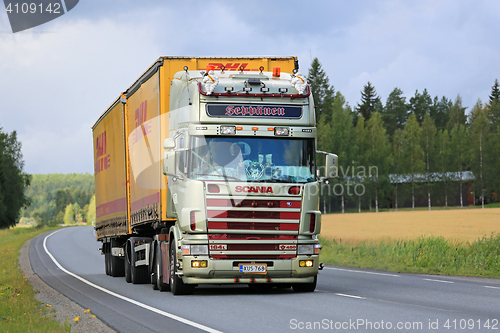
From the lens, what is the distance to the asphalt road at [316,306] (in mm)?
8922

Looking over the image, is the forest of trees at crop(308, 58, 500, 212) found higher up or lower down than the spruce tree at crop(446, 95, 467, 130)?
lower down

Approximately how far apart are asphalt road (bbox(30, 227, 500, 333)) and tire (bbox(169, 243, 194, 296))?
28 cm

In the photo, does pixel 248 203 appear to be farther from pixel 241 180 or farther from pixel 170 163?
pixel 170 163

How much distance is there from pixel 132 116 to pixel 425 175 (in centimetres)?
8003

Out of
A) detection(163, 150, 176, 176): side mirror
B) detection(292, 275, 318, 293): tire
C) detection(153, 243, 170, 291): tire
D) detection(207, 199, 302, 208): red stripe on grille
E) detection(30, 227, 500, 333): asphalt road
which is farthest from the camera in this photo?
detection(153, 243, 170, 291): tire

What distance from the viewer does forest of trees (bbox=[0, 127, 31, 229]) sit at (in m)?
89.1

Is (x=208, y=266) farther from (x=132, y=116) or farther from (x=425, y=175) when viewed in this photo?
(x=425, y=175)

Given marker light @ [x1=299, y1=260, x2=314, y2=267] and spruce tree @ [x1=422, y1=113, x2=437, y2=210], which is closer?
marker light @ [x1=299, y1=260, x2=314, y2=267]

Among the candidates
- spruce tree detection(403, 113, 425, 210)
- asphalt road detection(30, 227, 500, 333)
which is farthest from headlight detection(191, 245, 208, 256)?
spruce tree detection(403, 113, 425, 210)

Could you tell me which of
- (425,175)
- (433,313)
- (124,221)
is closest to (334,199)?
(425,175)

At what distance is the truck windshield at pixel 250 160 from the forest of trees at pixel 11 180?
79.0 meters

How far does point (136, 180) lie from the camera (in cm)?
1650

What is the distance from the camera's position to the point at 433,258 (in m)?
22.0

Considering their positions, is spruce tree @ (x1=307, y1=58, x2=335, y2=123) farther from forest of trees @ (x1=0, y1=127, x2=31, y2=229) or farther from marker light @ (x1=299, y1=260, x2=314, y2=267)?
marker light @ (x1=299, y1=260, x2=314, y2=267)
